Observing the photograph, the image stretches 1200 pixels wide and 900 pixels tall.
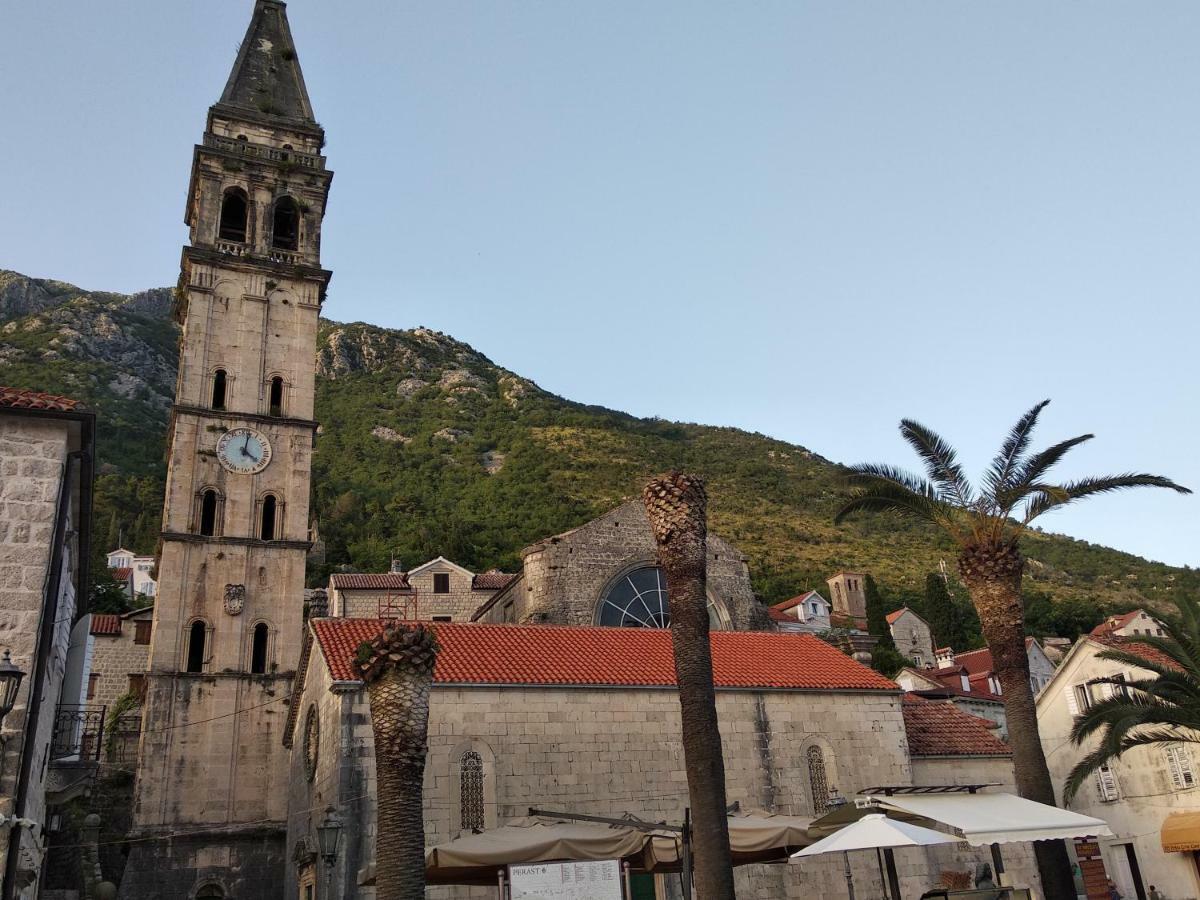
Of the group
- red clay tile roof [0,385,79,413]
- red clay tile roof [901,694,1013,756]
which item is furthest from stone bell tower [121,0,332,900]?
red clay tile roof [901,694,1013,756]

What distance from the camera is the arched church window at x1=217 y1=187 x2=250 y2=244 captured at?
33.6 meters

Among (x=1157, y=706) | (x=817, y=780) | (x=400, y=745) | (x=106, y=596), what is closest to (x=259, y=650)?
(x=817, y=780)

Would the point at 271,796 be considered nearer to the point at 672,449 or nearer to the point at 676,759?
the point at 676,759

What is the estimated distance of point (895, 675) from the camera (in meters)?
50.0

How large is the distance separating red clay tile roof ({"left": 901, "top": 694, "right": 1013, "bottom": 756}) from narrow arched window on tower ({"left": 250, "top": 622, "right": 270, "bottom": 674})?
17796 millimetres

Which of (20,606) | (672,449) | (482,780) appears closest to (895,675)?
(482,780)

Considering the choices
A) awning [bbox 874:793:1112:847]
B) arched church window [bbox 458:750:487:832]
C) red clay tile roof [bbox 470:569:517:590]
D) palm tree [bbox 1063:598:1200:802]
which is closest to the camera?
awning [bbox 874:793:1112:847]

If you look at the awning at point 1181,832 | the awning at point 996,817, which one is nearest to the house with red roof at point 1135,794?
the awning at point 1181,832

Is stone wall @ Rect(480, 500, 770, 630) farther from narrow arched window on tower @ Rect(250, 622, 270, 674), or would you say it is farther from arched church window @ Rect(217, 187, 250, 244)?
arched church window @ Rect(217, 187, 250, 244)

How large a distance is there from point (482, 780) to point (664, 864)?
19.1 ft

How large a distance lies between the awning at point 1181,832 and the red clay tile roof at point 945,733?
6564 millimetres

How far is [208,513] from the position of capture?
29.6m

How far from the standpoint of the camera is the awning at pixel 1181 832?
27.2 metres

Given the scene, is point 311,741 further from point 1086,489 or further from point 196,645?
point 1086,489
